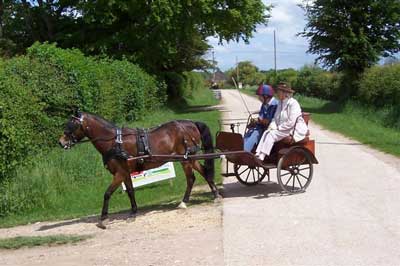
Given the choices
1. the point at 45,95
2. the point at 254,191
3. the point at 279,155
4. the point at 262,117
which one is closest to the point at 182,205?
the point at 254,191

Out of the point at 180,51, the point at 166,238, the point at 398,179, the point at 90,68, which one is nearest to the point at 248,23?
the point at 180,51

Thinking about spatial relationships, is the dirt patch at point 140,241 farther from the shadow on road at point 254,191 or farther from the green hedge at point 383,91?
the green hedge at point 383,91

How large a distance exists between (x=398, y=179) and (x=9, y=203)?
761 centimetres

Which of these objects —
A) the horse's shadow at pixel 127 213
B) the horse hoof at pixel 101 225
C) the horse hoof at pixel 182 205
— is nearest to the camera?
the horse hoof at pixel 101 225

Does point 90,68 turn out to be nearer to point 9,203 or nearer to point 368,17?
point 9,203

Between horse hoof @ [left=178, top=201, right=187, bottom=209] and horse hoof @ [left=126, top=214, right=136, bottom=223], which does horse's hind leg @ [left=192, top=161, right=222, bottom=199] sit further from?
horse hoof @ [left=126, top=214, right=136, bottom=223]

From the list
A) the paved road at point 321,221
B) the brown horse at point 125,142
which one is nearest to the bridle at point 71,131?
the brown horse at point 125,142

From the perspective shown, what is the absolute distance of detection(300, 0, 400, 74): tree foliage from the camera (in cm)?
3098

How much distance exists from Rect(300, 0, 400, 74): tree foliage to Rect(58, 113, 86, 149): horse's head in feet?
81.2

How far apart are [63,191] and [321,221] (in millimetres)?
5623

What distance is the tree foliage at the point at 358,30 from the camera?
3098 centimetres

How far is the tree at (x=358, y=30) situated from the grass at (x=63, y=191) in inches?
826

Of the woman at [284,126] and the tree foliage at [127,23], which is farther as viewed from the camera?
the tree foliage at [127,23]

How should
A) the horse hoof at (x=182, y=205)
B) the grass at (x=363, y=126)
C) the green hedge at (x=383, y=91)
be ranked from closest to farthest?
the horse hoof at (x=182, y=205), the grass at (x=363, y=126), the green hedge at (x=383, y=91)
